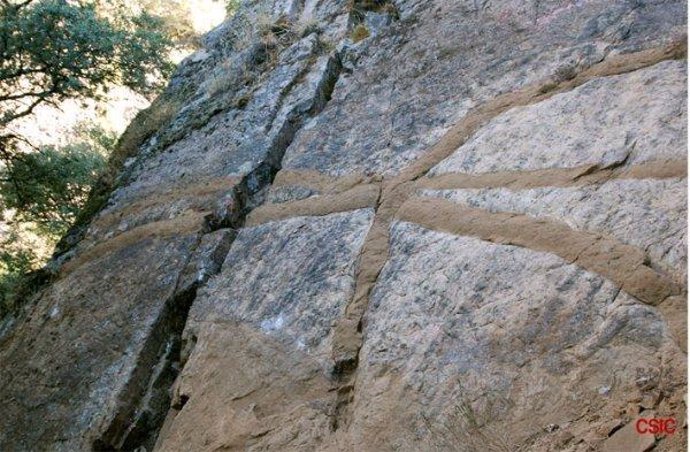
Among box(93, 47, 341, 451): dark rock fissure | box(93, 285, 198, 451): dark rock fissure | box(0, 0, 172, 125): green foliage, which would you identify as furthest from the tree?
box(93, 285, 198, 451): dark rock fissure

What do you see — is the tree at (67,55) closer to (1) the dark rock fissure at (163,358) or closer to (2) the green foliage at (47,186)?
(2) the green foliage at (47,186)

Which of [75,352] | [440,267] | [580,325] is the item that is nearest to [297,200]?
[440,267]

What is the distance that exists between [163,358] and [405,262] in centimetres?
150

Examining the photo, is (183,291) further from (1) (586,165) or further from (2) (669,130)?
(2) (669,130)

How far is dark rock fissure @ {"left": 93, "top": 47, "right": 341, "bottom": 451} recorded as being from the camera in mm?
2939

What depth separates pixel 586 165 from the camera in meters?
2.40

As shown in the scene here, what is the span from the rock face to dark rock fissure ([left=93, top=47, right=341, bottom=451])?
0.01 m

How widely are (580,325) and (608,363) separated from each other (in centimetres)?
17

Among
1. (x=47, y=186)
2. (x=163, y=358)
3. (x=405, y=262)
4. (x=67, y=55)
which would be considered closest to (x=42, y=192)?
(x=47, y=186)

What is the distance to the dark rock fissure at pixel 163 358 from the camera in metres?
2.94

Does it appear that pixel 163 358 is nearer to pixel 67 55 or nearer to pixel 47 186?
pixel 67 55

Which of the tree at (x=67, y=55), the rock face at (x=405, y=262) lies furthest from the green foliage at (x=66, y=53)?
the rock face at (x=405, y=262)

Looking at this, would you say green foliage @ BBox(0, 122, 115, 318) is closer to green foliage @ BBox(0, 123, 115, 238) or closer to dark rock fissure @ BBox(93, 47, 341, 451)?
green foliage @ BBox(0, 123, 115, 238)

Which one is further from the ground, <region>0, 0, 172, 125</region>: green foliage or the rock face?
<region>0, 0, 172, 125</region>: green foliage
